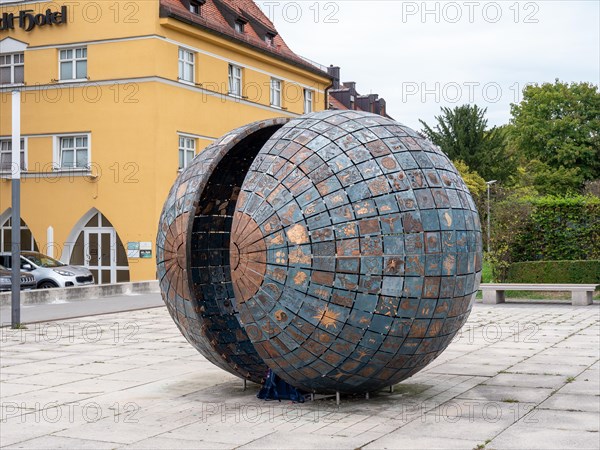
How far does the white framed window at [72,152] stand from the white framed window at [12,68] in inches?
123

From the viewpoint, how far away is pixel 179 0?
3359 cm

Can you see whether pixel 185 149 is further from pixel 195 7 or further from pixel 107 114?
pixel 195 7

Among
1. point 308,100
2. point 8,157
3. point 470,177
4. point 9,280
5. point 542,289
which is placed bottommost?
point 542,289

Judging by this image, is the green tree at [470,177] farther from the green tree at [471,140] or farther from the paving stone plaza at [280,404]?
the paving stone plaza at [280,404]

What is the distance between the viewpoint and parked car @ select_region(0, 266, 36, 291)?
25803mm

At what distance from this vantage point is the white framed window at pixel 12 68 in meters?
33.8

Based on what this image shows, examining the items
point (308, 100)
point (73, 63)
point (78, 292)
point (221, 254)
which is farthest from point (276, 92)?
point (221, 254)

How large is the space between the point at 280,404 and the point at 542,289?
15.6 m

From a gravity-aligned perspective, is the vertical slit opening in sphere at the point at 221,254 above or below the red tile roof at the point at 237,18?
below

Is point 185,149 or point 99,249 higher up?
point 185,149

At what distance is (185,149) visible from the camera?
32.9m

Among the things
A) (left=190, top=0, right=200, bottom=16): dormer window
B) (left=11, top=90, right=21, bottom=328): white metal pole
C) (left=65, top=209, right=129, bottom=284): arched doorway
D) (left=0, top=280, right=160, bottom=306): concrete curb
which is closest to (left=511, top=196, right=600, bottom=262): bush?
(left=0, top=280, right=160, bottom=306): concrete curb

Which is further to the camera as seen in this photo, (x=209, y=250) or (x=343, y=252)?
(x=209, y=250)

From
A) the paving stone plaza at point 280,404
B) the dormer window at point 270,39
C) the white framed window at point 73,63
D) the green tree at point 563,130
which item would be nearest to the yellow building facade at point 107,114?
the white framed window at point 73,63
